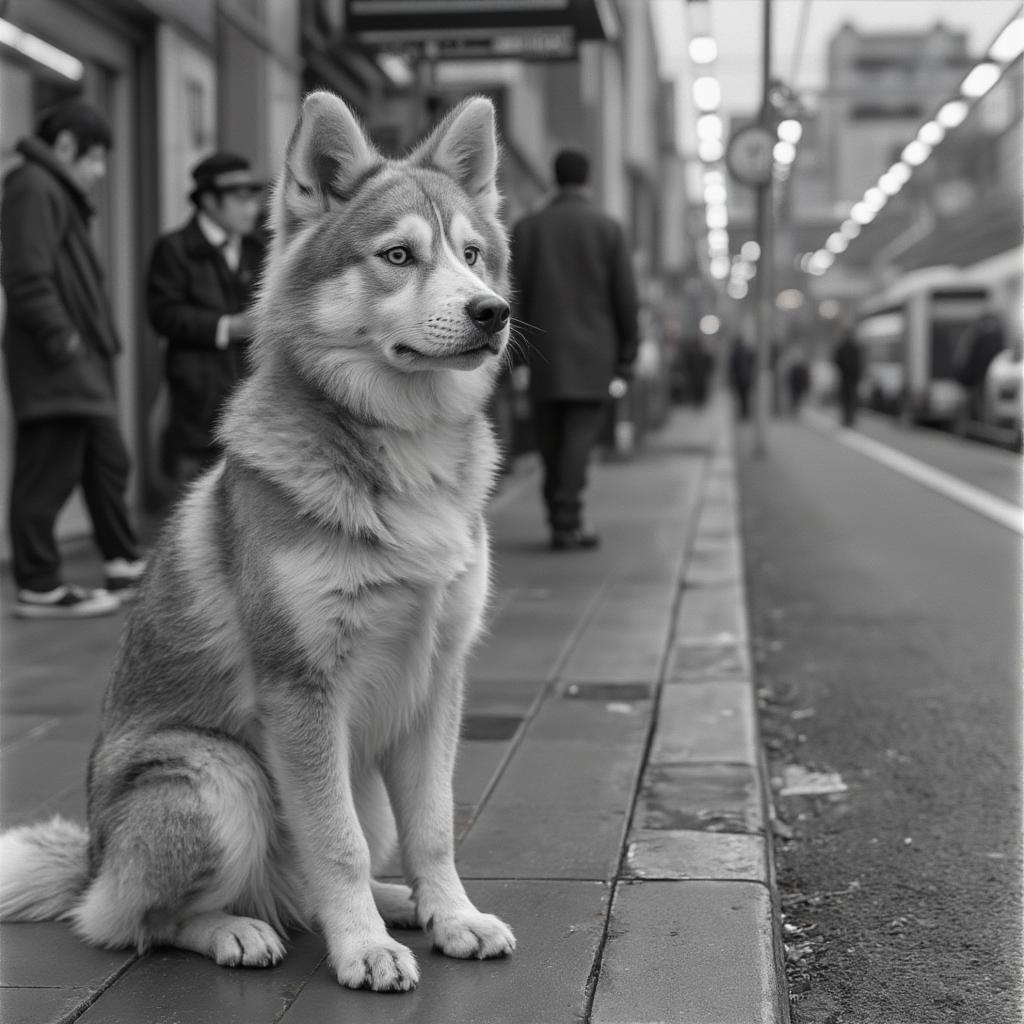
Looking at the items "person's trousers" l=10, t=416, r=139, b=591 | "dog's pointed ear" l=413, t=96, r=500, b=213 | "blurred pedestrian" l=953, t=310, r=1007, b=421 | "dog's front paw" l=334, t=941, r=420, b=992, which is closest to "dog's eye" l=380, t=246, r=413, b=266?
"dog's pointed ear" l=413, t=96, r=500, b=213

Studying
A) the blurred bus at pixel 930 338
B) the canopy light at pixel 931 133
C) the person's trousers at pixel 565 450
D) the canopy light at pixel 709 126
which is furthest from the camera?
the blurred bus at pixel 930 338

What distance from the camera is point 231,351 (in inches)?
300

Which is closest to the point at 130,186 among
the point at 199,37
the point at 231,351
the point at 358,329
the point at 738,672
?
the point at 199,37

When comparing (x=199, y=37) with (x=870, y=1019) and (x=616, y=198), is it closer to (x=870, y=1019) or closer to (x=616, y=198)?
(x=870, y=1019)

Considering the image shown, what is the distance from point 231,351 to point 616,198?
2044 cm

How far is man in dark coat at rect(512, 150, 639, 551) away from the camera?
10117 millimetres

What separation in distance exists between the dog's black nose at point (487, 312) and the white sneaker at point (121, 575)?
5054 mm

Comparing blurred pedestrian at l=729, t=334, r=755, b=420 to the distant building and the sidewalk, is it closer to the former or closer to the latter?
the distant building

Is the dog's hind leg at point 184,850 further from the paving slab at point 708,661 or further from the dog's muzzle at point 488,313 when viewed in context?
the paving slab at point 708,661

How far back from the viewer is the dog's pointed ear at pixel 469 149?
3.30 m

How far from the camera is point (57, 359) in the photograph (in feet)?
23.0

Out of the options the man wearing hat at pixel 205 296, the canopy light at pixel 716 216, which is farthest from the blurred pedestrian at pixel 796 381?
the man wearing hat at pixel 205 296

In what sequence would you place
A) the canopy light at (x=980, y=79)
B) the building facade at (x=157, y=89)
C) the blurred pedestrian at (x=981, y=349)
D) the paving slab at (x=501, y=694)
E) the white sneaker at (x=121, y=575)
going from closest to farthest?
the paving slab at (x=501, y=694), the white sneaker at (x=121, y=575), the building facade at (x=157, y=89), the canopy light at (x=980, y=79), the blurred pedestrian at (x=981, y=349)

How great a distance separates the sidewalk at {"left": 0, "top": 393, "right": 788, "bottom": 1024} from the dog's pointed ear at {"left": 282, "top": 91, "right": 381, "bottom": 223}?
1.49m
